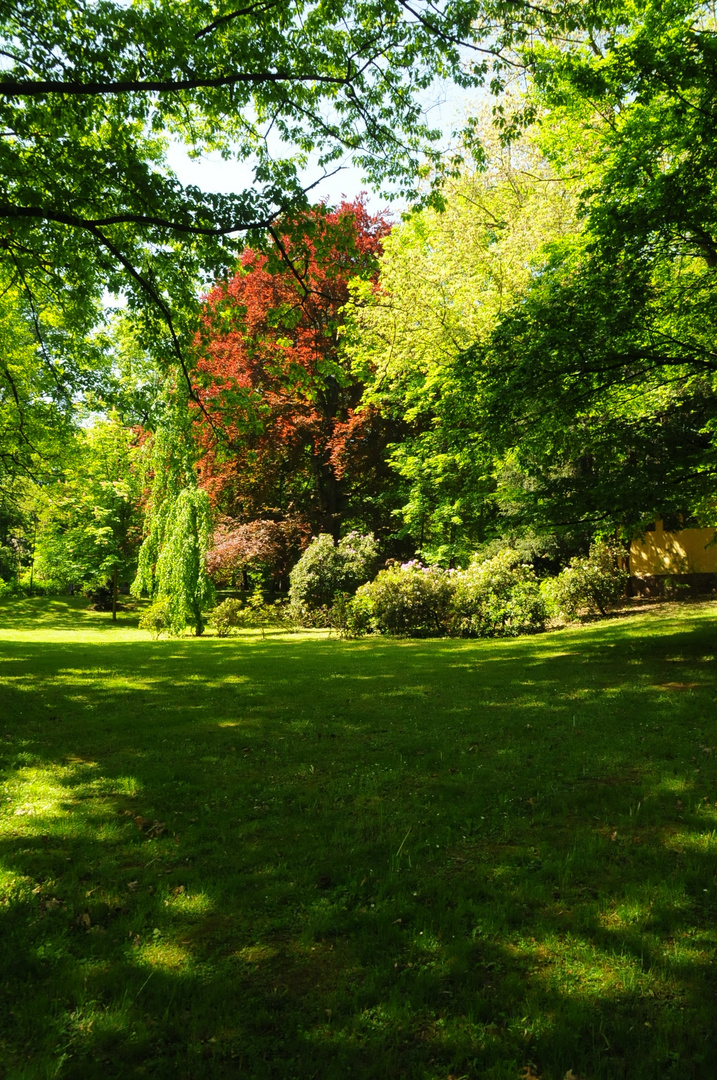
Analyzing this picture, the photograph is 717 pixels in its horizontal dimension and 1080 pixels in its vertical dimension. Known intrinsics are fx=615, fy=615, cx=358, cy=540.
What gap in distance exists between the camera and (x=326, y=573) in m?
19.2

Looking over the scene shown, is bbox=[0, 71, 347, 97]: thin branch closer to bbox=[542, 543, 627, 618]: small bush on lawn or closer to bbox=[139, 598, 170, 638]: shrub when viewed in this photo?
bbox=[542, 543, 627, 618]: small bush on lawn

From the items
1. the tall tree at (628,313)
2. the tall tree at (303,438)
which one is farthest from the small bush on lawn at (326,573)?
the tall tree at (628,313)

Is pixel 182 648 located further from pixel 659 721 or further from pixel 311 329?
pixel 311 329

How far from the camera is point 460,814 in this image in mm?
4293

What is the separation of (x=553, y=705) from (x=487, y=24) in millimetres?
7756

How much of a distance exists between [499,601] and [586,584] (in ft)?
7.21

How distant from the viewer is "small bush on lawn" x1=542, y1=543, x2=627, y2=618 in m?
15.0

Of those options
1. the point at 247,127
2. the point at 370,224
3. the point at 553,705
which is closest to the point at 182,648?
the point at 553,705

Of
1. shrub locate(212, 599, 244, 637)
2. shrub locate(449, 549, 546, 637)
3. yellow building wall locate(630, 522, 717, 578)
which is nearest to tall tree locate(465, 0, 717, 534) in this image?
shrub locate(449, 549, 546, 637)

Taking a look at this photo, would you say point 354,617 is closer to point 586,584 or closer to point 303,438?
point 586,584

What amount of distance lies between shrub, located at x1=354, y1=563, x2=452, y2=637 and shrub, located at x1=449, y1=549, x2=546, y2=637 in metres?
0.52

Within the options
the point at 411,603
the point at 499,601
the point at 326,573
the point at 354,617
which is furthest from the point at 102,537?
the point at 499,601

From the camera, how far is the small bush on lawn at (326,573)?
63.1 feet

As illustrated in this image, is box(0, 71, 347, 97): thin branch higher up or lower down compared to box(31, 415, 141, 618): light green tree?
higher up
